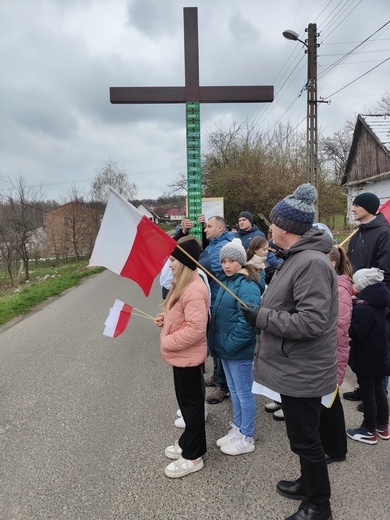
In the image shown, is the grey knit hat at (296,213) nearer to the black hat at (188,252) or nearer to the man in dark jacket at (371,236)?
the black hat at (188,252)

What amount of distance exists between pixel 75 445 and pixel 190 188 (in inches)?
185

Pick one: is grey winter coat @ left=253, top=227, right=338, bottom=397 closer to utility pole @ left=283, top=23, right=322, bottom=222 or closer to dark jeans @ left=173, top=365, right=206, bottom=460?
dark jeans @ left=173, top=365, right=206, bottom=460

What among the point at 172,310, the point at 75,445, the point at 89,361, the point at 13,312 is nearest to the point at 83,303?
the point at 13,312

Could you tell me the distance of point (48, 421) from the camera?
3420mm

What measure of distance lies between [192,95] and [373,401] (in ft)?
18.4

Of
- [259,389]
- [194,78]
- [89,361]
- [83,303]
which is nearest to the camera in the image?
[259,389]

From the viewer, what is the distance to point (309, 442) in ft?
6.70

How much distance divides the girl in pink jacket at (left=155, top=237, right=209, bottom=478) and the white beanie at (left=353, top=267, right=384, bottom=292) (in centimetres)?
121

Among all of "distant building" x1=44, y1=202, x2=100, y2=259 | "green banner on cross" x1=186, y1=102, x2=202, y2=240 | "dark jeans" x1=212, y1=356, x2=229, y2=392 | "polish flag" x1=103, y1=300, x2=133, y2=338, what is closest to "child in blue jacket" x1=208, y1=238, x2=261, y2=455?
"dark jeans" x1=212, y1=356, x2=229, y2=392

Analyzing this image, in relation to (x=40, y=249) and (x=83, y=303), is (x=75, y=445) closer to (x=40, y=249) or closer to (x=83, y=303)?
(x=83, y=303)

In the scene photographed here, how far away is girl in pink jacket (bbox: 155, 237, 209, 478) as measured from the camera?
8.24 ft

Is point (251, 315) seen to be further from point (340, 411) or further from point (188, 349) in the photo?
point (340, 411)

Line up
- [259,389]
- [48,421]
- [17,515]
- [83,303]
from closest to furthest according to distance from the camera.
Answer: [17,515], [259,389], [48,421], [83,303]

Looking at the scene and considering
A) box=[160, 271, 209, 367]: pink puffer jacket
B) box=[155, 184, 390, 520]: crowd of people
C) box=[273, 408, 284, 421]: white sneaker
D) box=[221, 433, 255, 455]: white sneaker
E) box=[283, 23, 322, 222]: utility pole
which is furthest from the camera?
box=[283, 23, 322, 222]: utility pole
